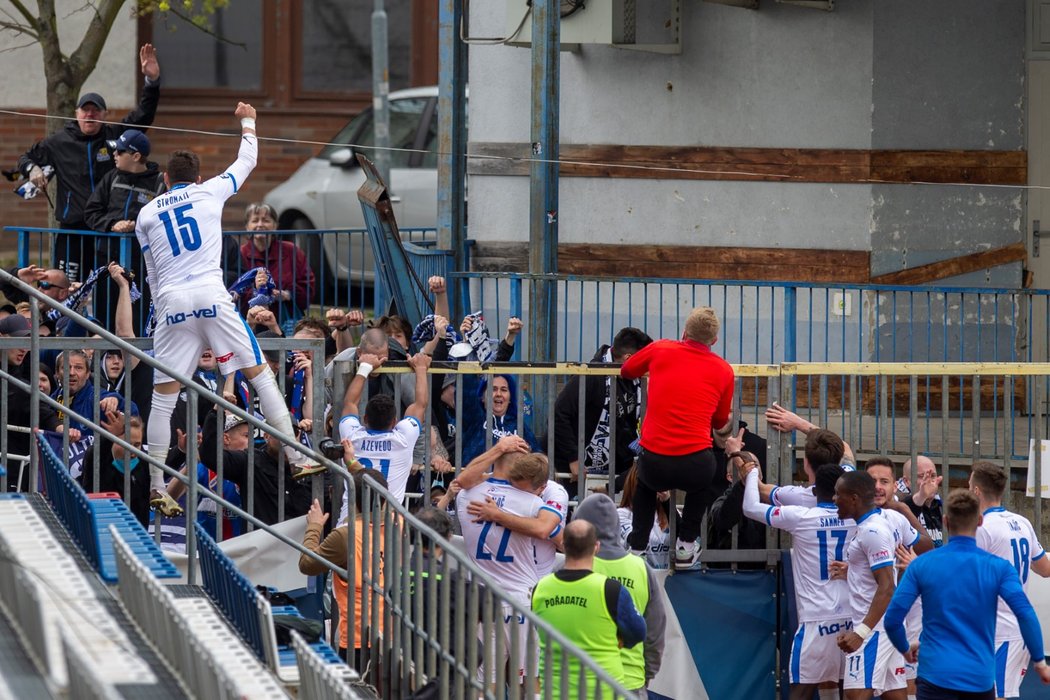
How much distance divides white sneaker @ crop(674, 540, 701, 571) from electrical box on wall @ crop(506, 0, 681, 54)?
5.44m

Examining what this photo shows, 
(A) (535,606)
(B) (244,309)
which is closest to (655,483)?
(A) (535,606)

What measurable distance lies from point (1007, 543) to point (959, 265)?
510cm

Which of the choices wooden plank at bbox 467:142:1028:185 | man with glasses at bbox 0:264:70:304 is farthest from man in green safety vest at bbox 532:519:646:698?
wooden plank at bbox 467:142:1028:185

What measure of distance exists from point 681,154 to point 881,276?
2018 mm

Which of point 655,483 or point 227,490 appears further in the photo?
point 227,490

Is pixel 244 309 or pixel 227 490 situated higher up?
pixel 244 309

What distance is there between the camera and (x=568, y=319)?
1535 cm

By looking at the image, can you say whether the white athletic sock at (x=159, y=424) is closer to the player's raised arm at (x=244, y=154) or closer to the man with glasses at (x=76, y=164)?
the player's raised arm at (x=244, y=154)

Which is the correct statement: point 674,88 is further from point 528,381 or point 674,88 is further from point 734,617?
point 734,617

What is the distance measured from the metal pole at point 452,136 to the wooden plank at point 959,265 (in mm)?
3611

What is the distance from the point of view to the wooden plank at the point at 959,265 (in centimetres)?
1509

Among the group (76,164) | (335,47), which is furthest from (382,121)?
(76,164)

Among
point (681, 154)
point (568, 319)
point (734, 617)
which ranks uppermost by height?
point (681, 154)

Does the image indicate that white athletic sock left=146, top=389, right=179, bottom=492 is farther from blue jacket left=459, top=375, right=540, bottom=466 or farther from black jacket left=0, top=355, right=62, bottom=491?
blue jacket left=459, top=375, right=540, bottom=466
